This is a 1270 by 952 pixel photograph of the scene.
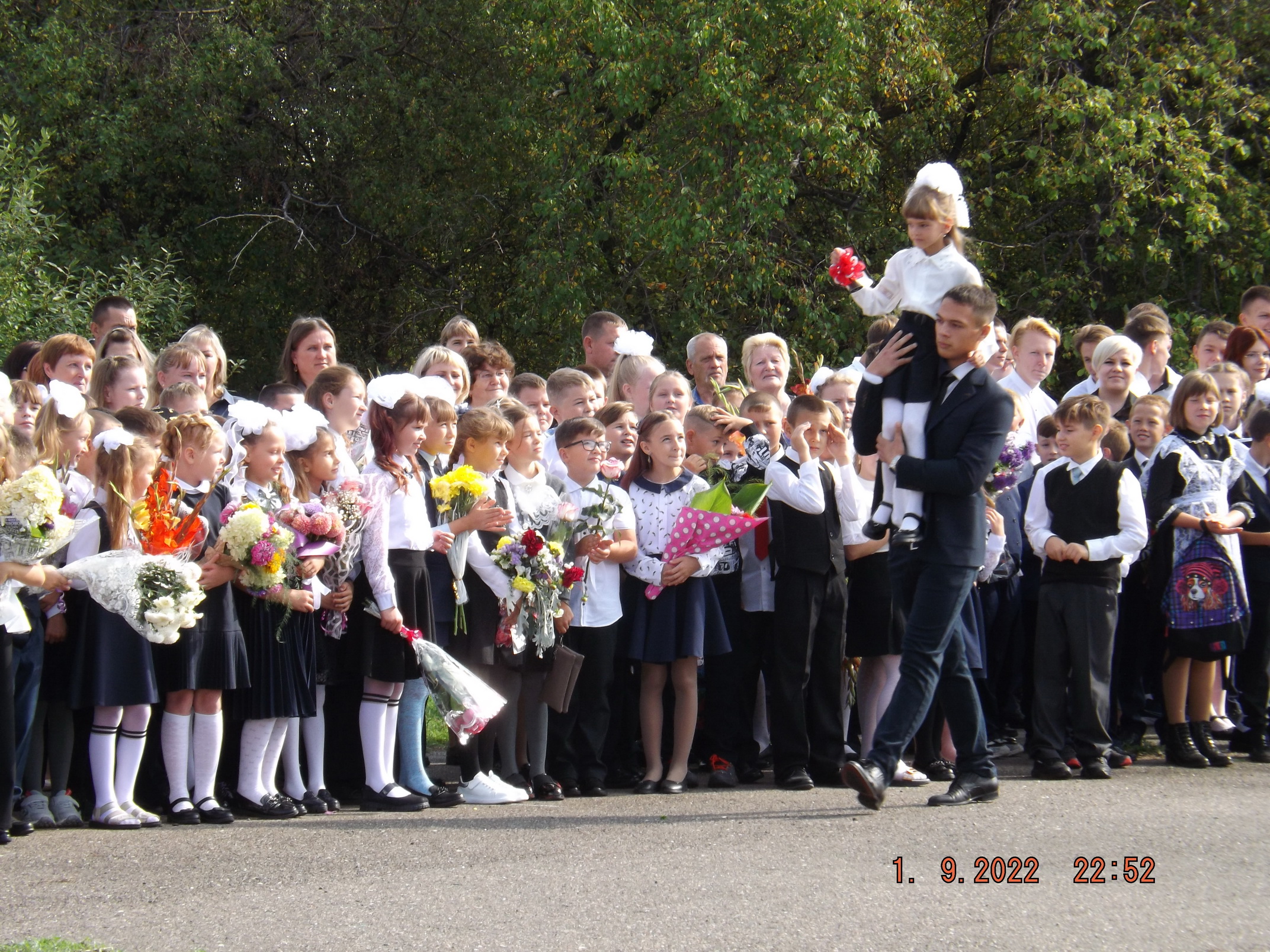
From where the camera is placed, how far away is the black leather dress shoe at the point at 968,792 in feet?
21.2

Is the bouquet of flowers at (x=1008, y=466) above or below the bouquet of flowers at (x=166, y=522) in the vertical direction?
above

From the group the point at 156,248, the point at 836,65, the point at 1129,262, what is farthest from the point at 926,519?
the point at 156,248

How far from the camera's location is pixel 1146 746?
28.5 feet

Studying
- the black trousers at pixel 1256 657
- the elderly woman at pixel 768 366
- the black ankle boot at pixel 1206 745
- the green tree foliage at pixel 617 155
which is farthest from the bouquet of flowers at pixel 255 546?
the green tree foliage at pixel 617 155

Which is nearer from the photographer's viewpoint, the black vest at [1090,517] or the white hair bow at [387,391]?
the white hair bow at [387,391]

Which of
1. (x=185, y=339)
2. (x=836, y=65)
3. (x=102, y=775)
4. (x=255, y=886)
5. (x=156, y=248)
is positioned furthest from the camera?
(x=156, y=248)

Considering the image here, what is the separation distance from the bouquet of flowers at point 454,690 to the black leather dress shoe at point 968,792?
6.85 feet

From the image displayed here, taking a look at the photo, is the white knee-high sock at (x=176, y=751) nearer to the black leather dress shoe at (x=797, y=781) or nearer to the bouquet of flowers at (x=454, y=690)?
the bouquet of flowers at (x=454, y=690)

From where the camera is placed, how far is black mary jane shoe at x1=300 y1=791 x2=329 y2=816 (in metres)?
6.68

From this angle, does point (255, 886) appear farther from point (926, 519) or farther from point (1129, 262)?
point (1129, 262)

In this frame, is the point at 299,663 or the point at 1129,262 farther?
the point at 1129,262

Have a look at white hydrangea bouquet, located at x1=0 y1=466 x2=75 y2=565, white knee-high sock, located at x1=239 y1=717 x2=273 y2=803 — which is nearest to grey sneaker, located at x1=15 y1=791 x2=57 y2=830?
white knee-high sock, located at x1=239 y1=717 x2=273 y2=803

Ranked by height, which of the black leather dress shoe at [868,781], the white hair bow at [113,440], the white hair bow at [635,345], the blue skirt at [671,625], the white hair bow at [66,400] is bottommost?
the black leather dress shoe at [868,781]

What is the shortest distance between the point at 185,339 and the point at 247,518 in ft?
8.19
